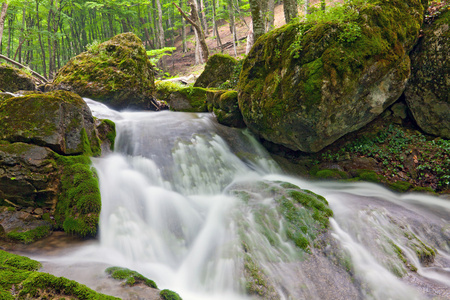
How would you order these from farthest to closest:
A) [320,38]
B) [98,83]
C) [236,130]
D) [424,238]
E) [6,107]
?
1. [98,83]
2. [236,130]
3. [320,38]
4. [6,107]
5. [424,238]

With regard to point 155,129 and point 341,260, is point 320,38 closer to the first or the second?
point 341,260

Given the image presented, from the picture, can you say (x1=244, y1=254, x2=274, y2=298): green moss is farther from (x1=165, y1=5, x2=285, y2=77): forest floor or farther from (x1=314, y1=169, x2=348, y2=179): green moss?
(x1=165, y1=5, x2=285, y2=77): forest floor

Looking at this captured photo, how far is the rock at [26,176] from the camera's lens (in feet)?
12.1

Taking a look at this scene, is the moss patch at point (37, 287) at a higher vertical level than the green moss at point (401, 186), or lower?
higher

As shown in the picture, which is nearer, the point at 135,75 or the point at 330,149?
the point at 330,149

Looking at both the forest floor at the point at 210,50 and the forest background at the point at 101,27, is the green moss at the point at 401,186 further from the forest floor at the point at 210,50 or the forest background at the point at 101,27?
the forest background at the point at 101,27

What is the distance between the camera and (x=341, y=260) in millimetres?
3559

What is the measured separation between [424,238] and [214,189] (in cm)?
408

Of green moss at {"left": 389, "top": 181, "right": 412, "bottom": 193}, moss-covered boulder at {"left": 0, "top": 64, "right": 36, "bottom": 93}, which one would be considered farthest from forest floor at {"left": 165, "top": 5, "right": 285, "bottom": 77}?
green moss at {"left": 389, "top": 181, "right": 412, "bottom": 193}

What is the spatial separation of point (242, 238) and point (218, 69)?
28.4 ft

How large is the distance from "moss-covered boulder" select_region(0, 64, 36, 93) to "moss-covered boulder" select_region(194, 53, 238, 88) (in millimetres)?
7625

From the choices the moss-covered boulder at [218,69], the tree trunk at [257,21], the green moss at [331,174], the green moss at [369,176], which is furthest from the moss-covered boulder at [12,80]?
the green moss at [369,176]

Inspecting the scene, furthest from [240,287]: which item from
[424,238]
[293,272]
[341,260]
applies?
[424,238]

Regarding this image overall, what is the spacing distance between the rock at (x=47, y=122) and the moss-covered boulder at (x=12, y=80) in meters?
7.10
